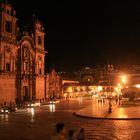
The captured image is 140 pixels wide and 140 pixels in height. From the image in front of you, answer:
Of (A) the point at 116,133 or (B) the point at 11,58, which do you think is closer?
(A) the point at 116,133

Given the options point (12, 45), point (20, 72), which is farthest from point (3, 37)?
point (20, 72)

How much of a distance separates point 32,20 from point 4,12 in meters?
14.7

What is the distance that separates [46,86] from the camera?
79.9 meters

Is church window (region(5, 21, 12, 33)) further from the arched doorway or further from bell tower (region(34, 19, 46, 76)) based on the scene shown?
the arched doorway

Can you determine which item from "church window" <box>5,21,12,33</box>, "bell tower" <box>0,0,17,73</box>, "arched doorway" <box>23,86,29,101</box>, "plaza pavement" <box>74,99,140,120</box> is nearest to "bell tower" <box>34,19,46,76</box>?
"arched doorway" <box>23,86,29,101</box>

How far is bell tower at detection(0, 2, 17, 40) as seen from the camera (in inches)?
2448

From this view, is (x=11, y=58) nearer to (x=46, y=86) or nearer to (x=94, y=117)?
(x=46, y=86)

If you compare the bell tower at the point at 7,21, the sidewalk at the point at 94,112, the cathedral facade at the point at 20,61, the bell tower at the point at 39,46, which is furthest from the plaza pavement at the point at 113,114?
the bell tower at the point at 39,46

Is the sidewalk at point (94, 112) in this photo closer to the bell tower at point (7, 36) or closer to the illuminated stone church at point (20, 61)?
the illuminated stone church at point (20, 61)

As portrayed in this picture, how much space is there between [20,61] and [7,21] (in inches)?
355

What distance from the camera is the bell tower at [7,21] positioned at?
62.2 m

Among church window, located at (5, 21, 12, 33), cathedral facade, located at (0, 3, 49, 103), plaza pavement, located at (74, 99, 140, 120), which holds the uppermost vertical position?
church window, located at (5, 21, 12, 33)

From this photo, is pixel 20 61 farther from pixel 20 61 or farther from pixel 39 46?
pixel 39 46

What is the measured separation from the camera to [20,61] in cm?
6888
